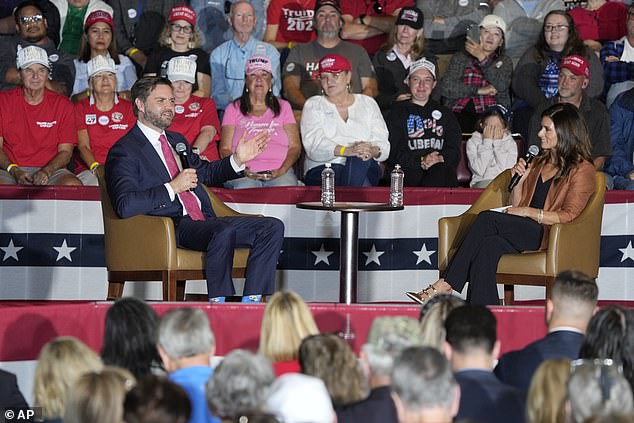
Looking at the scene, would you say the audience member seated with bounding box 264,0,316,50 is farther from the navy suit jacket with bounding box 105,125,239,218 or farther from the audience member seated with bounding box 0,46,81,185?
the navy suit jacket with bounding box 105,125,239,218

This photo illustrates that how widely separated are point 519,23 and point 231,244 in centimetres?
464

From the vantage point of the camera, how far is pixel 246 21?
9.73 metres

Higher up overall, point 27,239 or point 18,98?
point 18,98

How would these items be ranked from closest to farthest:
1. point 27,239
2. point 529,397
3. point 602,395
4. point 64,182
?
point 602,395 → point 529,397 → point 27,239 → point 64,182

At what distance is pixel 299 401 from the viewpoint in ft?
11.5

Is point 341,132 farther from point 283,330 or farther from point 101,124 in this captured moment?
point 283,330

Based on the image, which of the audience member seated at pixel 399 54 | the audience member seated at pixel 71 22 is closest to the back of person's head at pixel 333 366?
the audience member seated at pixel 399 54

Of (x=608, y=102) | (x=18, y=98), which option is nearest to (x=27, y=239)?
(x=18, y=98)

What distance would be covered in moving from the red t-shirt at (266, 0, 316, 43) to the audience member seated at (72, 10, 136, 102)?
1.44 meters

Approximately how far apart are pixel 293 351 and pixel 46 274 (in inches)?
163

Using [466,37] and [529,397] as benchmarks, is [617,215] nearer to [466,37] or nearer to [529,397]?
[466,37]

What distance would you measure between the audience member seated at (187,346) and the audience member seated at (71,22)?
6.46 m

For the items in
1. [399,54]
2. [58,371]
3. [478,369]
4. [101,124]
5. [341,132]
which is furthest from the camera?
[399,54]

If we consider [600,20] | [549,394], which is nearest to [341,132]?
[600,20]
